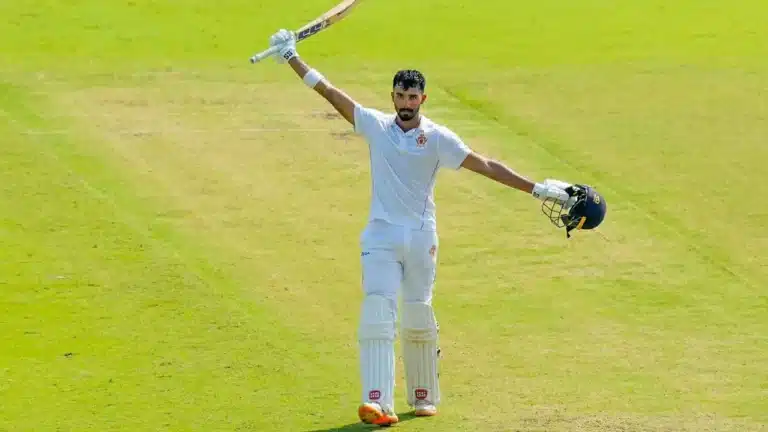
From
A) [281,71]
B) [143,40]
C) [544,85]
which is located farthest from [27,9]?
[544,85]

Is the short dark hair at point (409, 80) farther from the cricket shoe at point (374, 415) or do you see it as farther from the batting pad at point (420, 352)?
the cricket shoe at point (374, 415)

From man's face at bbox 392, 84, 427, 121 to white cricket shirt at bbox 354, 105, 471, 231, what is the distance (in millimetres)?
105

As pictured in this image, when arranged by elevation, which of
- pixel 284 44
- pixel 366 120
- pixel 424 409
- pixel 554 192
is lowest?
pixel 424 409

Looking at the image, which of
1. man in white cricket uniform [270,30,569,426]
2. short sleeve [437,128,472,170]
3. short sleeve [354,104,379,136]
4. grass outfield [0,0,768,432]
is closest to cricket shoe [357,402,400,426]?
man in white cricket uniform [270,30,569,426]

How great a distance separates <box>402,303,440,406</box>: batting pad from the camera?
1037 centimetres

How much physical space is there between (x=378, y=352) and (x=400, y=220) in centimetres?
88

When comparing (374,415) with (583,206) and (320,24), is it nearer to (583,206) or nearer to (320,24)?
(583,206)

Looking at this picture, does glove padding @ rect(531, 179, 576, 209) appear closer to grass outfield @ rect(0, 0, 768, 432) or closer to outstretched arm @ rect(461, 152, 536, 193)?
outstretched arm @ rect(461, 152, 536, 193)

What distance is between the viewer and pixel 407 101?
10.2 metres

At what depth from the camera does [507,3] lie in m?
22.7

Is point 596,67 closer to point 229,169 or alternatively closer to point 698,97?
point 698,97

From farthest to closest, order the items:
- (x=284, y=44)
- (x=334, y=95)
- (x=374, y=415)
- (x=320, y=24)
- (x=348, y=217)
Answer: (x=348, y=217)
(x=320, y=24)
(x=284, y=44)
(x=334, y=95)
(x=374, y=415)

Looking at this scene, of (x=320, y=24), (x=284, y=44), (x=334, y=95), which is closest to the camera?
(x=334, y=95)

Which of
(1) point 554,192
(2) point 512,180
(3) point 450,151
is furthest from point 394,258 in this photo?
(1) point 554,192
